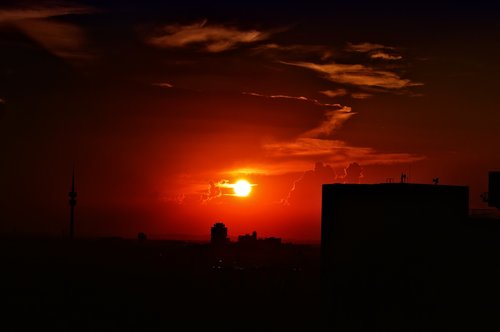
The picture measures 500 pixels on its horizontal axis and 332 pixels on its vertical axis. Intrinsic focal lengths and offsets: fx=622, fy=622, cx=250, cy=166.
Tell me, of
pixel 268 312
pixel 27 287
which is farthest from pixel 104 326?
pixel 27 287

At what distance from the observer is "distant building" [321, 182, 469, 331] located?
2368 inches

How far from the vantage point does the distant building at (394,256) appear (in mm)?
60156

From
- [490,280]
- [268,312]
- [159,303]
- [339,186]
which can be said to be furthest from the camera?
[159,303]

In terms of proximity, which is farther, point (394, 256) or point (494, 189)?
point (494, 189)

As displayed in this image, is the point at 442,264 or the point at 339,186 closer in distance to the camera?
the point at 442,264

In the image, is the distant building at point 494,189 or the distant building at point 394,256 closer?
the distant building at point 394,256

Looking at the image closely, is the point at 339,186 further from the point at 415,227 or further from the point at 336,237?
the point at 415,227

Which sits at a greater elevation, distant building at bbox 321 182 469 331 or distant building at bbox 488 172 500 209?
distant building at bbox 488 172 500 209

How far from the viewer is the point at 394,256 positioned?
6294 centimetres

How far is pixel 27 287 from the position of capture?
7756 inches

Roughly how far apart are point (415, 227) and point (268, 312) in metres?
97.8

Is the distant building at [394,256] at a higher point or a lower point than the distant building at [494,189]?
lower

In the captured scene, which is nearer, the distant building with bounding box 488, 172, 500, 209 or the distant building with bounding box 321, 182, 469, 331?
the distant building with bounding box 321, 182, 469, 331

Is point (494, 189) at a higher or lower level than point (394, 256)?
higher
